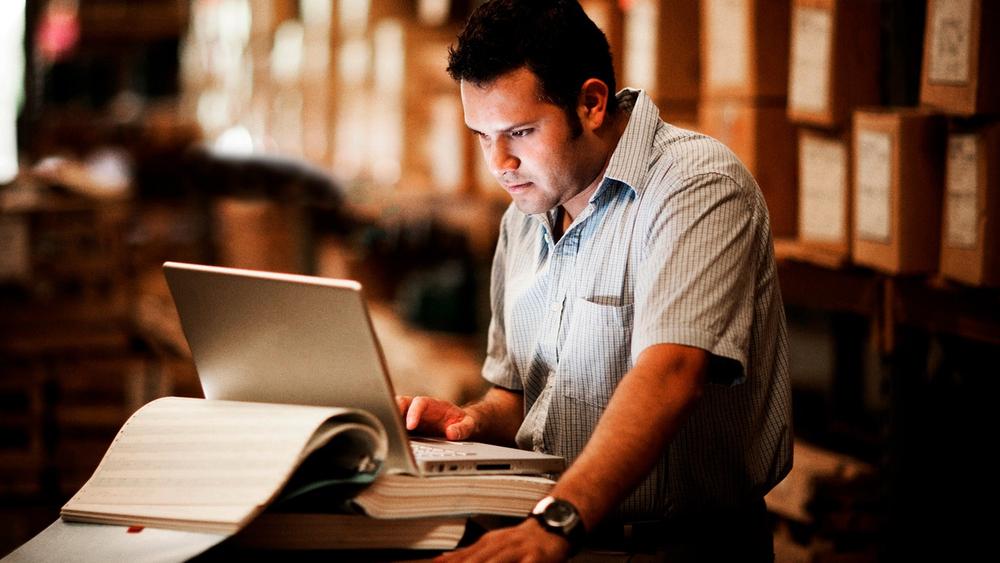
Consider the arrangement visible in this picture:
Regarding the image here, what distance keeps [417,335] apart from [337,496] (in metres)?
5.04

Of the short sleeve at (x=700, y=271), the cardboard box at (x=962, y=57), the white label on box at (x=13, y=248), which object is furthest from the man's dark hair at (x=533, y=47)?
the white label on box at (x=13, y=248)

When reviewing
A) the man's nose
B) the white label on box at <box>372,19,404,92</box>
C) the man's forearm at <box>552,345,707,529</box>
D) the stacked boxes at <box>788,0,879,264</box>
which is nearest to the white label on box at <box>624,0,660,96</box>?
the stacked boxes at <box>788,0,879,264</box>

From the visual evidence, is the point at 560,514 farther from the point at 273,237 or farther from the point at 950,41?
the point at 273,237

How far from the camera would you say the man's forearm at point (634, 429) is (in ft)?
5.33

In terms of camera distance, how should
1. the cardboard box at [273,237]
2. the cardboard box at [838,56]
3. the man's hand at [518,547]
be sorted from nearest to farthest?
the man's hand at [518,547]
the cardboard box at [838,56]
the cardboard box at [273,237]

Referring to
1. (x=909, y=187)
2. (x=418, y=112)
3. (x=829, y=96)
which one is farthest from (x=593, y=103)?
(x=418, y=112)

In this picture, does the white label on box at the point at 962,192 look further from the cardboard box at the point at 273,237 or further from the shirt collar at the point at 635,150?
the cardboard box at the point at 273,237

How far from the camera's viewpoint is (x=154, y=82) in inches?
693

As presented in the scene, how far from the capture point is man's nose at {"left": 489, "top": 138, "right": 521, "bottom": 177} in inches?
79.0

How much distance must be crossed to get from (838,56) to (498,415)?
5.37ft

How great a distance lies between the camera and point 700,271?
1809 millimetres

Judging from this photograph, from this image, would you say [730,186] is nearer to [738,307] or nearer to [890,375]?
[738,307]

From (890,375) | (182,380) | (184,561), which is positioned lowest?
(182,380)

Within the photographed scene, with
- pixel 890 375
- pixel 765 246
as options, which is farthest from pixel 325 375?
pixel 890 375
